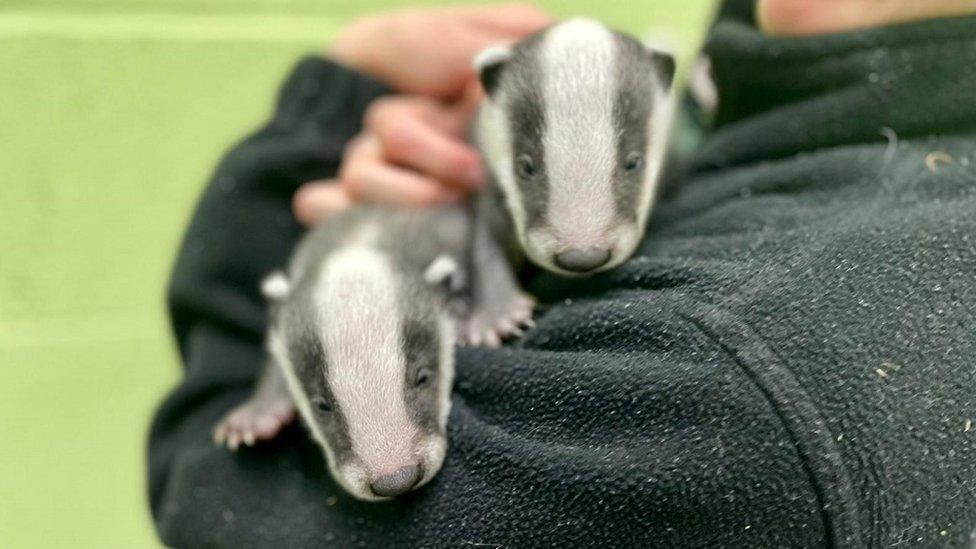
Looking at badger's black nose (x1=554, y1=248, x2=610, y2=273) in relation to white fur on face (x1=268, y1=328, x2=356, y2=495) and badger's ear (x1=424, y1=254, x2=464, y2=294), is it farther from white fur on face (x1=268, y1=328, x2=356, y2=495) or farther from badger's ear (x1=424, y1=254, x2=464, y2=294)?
white fur on face (x1=268, y1=328, x2=356, y2=495)

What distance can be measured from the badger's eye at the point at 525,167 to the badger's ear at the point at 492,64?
0.70 feet

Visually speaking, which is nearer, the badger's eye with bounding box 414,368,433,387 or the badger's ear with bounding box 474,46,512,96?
the badger's eye with bounding box 414,368,433,387

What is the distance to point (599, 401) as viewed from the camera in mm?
934

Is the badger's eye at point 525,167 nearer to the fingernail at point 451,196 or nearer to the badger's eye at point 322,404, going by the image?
the fingernail at point 451,196

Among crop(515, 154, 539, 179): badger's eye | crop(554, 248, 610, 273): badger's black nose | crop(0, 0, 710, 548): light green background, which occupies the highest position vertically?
crop(515, 154, 539, 179): badger's eye

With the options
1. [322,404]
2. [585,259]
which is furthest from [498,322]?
[322,404]

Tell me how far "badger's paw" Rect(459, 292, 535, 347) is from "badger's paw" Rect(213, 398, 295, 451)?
0.33 metres

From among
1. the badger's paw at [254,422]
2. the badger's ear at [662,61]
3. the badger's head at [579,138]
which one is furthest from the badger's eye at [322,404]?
the badger's ear at [662,61]

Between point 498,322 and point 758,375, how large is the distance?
0.49 metres

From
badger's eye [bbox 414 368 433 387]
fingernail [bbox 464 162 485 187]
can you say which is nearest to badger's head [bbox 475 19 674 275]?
fingernail [bbox 464 162 485 187]

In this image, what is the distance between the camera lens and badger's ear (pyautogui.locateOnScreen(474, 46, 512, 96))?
141 cm

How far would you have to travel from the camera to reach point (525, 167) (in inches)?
50.6

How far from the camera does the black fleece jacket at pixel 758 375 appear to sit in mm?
827

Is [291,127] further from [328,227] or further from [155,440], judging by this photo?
[155,440]
